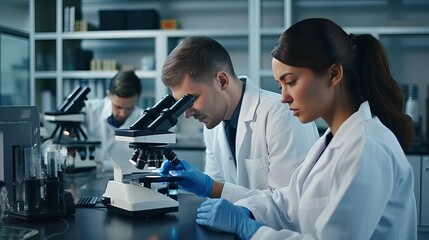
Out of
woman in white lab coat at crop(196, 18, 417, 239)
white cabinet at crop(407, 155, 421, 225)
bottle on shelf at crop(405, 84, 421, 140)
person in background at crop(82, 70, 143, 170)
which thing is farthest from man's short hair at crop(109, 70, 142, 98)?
bottle on shelf at crop(405, 84, 421, 140)

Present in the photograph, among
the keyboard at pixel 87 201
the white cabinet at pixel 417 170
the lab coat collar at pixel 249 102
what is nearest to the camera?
the keyboard at pixel 87 201

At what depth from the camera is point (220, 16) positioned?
14.1 feet

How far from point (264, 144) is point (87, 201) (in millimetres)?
718

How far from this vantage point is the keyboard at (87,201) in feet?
5.24

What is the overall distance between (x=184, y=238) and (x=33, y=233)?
15.3 inches

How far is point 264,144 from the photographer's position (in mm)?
1900

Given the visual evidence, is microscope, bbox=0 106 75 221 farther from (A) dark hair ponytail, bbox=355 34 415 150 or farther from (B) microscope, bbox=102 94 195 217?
(A) dark hair ponytail, bbox=355 34 415 150

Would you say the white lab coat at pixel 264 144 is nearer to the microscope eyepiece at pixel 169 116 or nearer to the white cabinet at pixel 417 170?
the microscope eyepiece at pixel 169 116

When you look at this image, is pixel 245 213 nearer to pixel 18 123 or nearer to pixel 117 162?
pixel 117 162

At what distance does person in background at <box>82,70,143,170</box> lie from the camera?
9.57 feet

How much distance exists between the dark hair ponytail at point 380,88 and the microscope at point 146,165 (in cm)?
54

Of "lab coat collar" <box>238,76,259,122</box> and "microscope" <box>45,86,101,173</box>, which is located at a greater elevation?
"lab coat collar" <box>238,76,259,122</box>

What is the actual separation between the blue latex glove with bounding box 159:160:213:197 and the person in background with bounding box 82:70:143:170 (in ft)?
3.08

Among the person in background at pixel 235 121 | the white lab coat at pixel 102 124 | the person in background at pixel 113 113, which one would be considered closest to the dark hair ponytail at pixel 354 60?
the person in background at pixel 235 121
